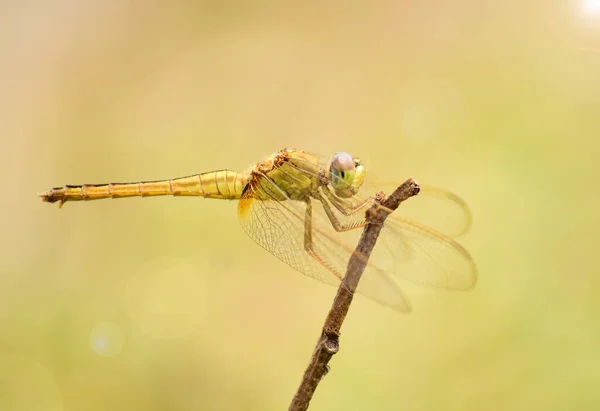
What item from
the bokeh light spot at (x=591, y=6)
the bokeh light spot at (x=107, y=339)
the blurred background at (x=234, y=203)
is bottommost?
the bokeh light spot at (x=107, y=339)

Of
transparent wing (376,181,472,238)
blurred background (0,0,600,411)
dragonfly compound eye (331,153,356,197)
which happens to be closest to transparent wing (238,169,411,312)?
dragonfly compound eye (331,153,356,197)

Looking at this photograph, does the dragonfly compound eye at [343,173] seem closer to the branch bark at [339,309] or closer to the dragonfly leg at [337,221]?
the dragonfly leg at [337,221]

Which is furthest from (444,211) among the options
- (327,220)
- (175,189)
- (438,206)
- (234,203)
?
(234,203)

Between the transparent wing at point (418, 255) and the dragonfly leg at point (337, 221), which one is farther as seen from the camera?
the dragonfly leg at point (337, 221)

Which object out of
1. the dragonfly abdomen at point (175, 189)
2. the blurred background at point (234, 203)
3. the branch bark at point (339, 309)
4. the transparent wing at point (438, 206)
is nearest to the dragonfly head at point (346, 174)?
the transparent wing at point (438, 206)

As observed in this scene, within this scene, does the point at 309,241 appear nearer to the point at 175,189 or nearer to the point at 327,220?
the point at 327,220

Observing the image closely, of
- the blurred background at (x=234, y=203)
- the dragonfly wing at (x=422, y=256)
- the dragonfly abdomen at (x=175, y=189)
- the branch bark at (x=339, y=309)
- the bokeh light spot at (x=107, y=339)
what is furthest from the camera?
the bokeh light spot at (x=107, y=339)

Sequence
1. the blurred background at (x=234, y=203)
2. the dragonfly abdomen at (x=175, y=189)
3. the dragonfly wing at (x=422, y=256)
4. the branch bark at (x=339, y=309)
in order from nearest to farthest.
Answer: the branch bark at (x=339, y=309)
the dragonfly wing at (x=422, y=256)
the dragonfly abdomen at (x=175, y=189)
the blurred background at (x=234, y=203)
